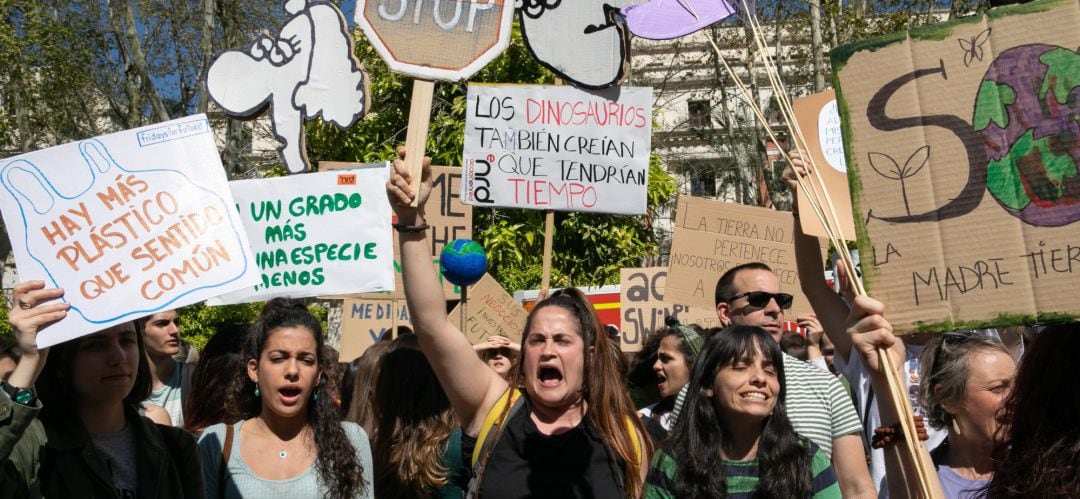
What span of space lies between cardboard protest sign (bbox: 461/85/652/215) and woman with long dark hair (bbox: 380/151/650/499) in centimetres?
240

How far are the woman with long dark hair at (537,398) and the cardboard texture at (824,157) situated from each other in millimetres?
817

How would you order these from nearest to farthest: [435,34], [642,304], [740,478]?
1. [740,478]
2. [435,34]
3. [642,304]

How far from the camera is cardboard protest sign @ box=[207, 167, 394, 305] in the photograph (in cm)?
562

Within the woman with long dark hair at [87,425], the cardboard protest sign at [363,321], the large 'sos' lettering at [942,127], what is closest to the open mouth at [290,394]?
the woman with long dark hair at [87,425]

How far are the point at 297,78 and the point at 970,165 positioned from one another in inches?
182

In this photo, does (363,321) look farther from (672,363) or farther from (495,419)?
(495,419)

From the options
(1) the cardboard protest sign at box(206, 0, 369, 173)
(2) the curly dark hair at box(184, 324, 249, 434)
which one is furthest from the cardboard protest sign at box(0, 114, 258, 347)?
(1) the cardboard protest sign at box(206, 0, 369, 173)

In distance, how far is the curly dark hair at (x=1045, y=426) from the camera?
1.92m

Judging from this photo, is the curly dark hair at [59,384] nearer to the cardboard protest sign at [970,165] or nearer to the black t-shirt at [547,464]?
the black t-shirt at [547,464]

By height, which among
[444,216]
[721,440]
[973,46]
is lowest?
[721,440]

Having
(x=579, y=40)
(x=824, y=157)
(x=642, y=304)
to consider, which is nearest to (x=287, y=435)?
(x=824, y=157)

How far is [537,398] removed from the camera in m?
3.35

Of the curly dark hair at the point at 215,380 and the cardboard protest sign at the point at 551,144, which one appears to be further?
the cardboard protest sign at the point at 551,144

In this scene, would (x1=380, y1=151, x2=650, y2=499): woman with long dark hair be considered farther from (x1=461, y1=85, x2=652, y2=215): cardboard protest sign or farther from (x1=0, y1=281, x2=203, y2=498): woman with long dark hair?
(x1=461, y1=85, x2=652, y2=215): cardboard protest sign
